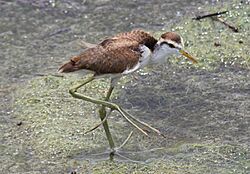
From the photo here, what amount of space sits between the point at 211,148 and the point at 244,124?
37 centimetres

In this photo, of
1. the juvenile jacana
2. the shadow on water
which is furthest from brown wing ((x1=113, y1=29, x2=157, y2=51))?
the shadow on water

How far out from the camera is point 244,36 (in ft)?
20.1

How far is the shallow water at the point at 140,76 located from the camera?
4.93 m

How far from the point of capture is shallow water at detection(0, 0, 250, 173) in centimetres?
493

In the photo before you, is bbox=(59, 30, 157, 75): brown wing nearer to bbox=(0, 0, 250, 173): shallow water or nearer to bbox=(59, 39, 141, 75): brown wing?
bbox=(59, 39, 141, 75): brown wing

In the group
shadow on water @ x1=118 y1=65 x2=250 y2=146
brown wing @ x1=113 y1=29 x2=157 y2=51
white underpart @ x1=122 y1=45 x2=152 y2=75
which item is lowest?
shadow on water @ x1=118 y1=65 x2=250 y2=146

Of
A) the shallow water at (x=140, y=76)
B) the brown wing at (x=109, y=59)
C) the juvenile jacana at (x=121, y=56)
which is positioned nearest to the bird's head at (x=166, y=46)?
the juvenile jacana at (x=121, y=56)

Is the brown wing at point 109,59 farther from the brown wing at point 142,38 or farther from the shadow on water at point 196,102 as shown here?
the shadow on water at point 196,102

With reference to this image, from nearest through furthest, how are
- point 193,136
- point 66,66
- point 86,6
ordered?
point 66,66
point 193,136
point 86,6

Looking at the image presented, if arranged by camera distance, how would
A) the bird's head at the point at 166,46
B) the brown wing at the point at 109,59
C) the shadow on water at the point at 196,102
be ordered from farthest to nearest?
1. the shadow on water at the point at 196,102
2. the bird's head at the point at 166,46
3. the brown wing at the point at 109,59

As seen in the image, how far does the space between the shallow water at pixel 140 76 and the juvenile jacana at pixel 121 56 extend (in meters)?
0.51

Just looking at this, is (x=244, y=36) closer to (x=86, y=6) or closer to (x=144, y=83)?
(x=144, y=83)

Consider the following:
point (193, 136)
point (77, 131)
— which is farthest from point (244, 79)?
point (77, 131)

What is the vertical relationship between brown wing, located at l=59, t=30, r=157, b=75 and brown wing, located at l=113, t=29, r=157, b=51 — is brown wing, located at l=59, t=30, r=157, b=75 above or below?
below
